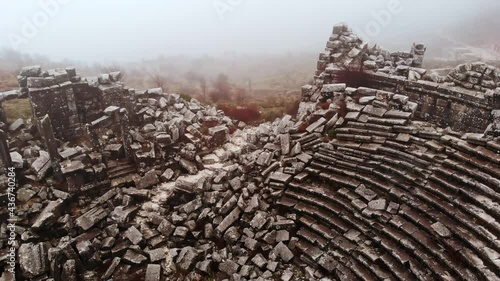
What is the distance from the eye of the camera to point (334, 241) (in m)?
11.7

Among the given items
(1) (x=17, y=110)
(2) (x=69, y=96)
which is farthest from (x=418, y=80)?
(1) (x=17, y=110)

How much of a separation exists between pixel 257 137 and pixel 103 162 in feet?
20.3

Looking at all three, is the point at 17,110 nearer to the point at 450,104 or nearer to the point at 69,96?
the point at 69,96

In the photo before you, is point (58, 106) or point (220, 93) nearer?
point (58, 106)

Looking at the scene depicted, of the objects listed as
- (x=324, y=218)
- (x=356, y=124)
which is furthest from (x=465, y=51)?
(x=324, y=218)

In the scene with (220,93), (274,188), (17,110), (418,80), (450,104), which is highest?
(418,80)

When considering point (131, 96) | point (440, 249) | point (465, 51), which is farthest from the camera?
point (465, 51)

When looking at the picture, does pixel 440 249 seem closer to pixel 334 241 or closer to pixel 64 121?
pixel 334 241

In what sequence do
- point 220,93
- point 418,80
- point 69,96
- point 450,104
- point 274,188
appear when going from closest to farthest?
point 274,188 < point 450,104 < point 418,80 < point 69,96 < point 220,93

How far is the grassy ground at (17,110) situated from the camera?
60.8 ft

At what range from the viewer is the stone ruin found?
11008mm

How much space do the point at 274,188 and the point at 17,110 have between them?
13967 millimetres

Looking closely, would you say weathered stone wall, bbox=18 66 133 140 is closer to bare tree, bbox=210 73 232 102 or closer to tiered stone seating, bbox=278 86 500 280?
bare tree, bbox=210 73 232 102

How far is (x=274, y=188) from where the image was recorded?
13570mm
